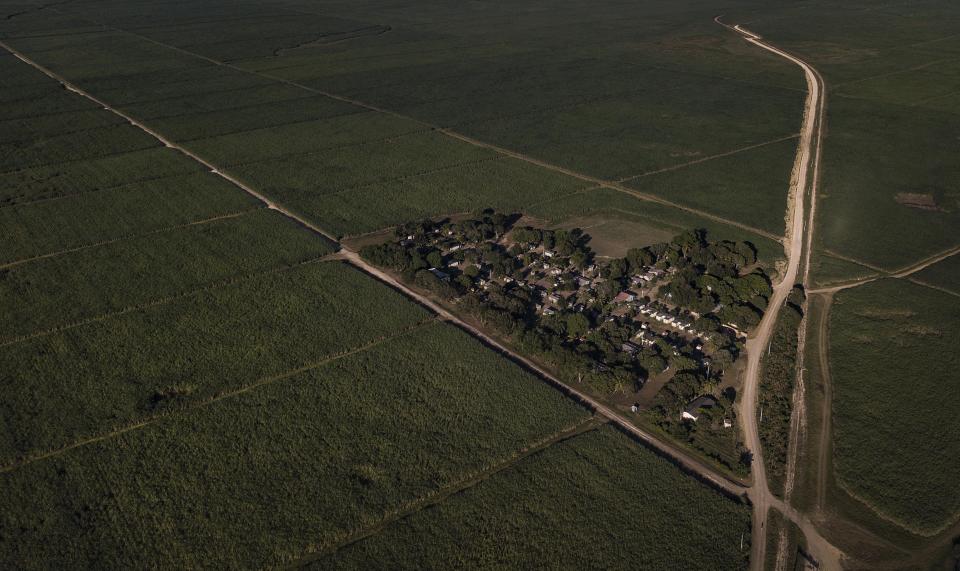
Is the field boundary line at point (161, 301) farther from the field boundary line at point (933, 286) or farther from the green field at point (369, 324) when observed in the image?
the field boundary line at point (933, 286)

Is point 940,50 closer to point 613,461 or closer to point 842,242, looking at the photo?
point 842,242

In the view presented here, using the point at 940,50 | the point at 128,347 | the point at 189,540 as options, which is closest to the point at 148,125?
the point at 128,347

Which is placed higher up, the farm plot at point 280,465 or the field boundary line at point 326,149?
the field boundary line at point 326,149

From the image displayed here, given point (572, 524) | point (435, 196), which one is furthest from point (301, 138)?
point (572, 524)

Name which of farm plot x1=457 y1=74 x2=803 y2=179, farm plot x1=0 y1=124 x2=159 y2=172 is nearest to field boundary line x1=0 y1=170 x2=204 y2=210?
farm plot x1=0 y1=124 x2=159 y2=172

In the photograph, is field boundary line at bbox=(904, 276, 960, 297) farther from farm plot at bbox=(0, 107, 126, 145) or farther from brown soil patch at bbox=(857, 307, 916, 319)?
farm plot at bbox=(0, 107, 126, 145)

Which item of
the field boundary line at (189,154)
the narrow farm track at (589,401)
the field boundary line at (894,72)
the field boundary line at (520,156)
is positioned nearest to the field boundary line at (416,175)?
the field boundary line at (520,156)
